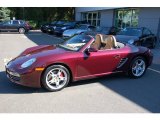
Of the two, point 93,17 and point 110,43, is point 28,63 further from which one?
point 93,17

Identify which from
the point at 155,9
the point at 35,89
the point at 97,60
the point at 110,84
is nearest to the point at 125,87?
the point at 110,84

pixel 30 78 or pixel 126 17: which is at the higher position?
pixel 126 17

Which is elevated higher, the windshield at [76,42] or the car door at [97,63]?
the windshield at [76,42]

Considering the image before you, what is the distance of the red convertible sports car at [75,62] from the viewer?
5301 mm

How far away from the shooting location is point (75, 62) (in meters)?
5.61

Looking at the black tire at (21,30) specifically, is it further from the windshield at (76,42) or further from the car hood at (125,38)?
the windshield at (76,42)

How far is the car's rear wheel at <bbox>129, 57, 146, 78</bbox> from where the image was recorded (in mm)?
6719

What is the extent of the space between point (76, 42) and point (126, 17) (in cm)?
1577

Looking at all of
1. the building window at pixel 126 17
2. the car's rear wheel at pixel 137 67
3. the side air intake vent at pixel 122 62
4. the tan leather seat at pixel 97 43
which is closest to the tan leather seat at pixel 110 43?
the tan leather seat at pixel 97 43

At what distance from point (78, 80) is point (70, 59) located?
60 cm

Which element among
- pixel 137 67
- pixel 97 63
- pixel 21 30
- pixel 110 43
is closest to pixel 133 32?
pixel 137 67

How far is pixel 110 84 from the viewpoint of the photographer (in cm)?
618

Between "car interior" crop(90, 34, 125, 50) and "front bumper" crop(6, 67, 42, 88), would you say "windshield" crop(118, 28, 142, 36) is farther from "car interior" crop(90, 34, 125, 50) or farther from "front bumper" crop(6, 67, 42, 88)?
"front bumper" crop(6, 67, 42, 88)
